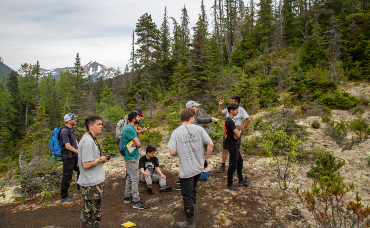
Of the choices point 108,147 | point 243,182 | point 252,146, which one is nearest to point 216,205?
point 243,182

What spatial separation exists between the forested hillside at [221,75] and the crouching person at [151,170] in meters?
2.91

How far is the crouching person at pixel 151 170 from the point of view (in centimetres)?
477

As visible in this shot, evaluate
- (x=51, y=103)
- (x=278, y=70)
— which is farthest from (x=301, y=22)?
(x=51, y=103)

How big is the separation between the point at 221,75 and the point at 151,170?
16031 mm

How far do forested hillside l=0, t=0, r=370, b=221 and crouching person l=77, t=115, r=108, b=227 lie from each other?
3.65 meters

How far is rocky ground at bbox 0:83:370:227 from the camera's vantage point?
11.5 ft

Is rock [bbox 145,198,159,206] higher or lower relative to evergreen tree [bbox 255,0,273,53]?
lower

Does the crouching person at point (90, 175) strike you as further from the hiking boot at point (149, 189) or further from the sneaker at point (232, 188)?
the sneaker at point (232, 188)

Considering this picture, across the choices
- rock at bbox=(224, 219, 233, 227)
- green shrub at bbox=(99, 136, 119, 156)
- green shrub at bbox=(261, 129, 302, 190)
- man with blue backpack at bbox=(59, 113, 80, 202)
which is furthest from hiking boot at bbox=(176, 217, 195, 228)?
green shrub at bbox=(99, 136, 119, 156)

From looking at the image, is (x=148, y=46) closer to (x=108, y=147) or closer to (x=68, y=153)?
(x=108, y=147)

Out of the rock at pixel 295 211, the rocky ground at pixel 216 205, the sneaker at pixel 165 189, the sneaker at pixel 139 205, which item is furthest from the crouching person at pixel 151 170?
the rock at pixel 295 211

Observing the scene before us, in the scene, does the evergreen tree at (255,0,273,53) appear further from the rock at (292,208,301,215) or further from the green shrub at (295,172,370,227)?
the green shrub at (295,172,370,227)

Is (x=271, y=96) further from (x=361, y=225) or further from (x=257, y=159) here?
(x=361, y=225)

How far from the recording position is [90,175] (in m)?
2.83
